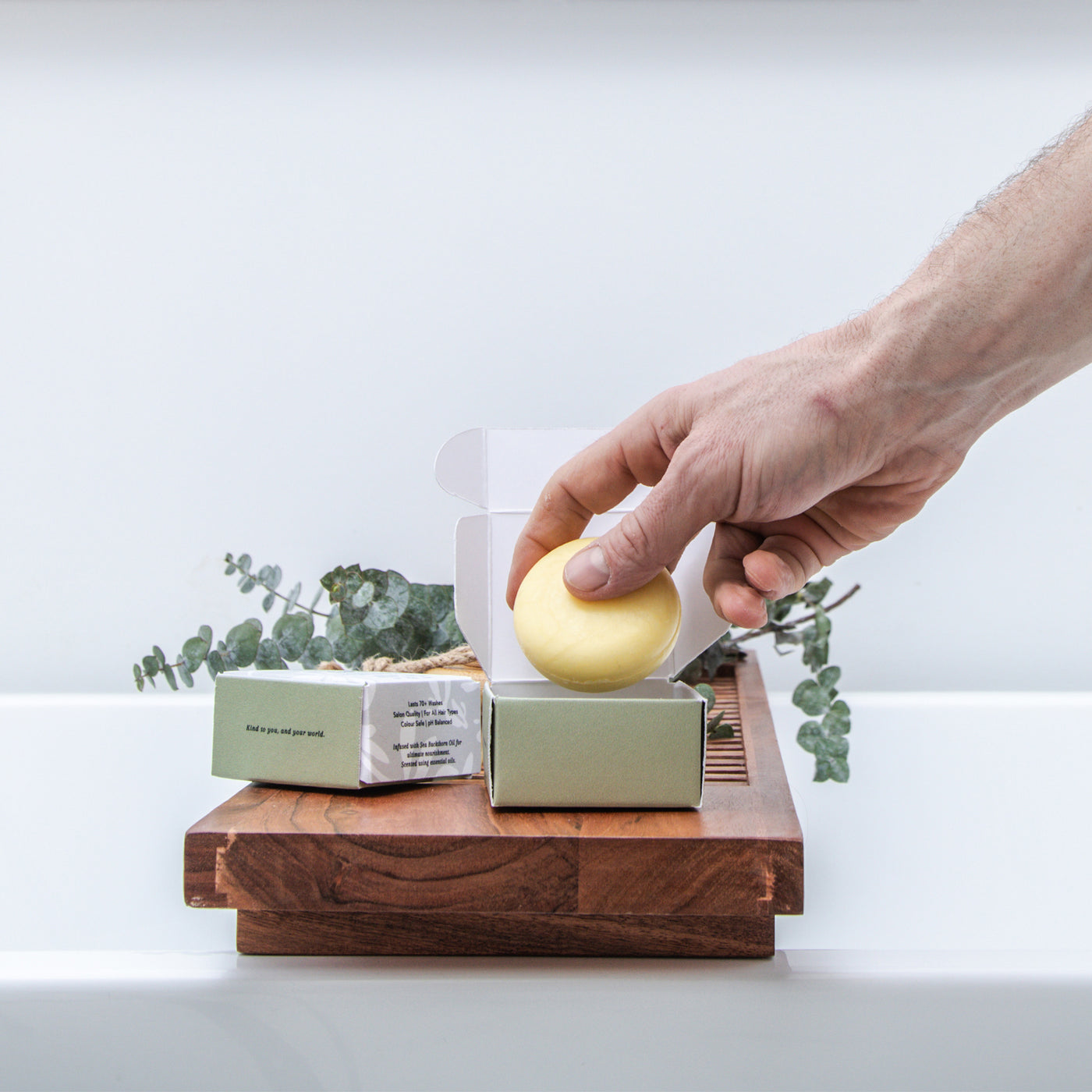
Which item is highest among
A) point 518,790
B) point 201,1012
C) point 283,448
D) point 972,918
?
point 283,448

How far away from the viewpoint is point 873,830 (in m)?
1.05

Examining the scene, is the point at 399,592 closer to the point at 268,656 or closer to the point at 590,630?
the point at 268,656

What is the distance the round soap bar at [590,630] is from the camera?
0.51 metres

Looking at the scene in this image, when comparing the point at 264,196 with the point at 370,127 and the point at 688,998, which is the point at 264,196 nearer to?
the point at 370,127

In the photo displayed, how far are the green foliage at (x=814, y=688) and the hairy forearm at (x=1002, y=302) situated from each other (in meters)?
0.34

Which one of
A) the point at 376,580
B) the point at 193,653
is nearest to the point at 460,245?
the point at 376,580

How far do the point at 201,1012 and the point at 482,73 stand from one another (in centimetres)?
126

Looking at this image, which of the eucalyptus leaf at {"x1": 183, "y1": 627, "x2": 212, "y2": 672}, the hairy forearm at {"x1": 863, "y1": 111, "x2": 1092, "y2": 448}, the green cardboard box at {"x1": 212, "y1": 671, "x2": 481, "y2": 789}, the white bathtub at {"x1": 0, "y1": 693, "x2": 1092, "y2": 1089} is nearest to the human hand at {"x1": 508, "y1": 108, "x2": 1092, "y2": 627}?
→ the hairy forearm at {"x1": 863, "y1": 111, "x2": 1092, "y2": 448}

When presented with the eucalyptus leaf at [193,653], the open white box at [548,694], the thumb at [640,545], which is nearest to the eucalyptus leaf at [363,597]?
the eucalyptus leaf at [193,653]

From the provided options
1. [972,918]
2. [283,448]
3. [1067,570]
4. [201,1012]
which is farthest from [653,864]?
[1067,570]

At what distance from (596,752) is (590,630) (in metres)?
0.07

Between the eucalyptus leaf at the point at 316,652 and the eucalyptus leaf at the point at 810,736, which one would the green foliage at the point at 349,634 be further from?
the eucalyptus leaf at the point at 810,736

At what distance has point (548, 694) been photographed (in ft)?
1.88

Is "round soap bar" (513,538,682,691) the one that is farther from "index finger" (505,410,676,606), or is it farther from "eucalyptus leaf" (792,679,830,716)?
"eucalyptus leaf" (792,679,830,716)
